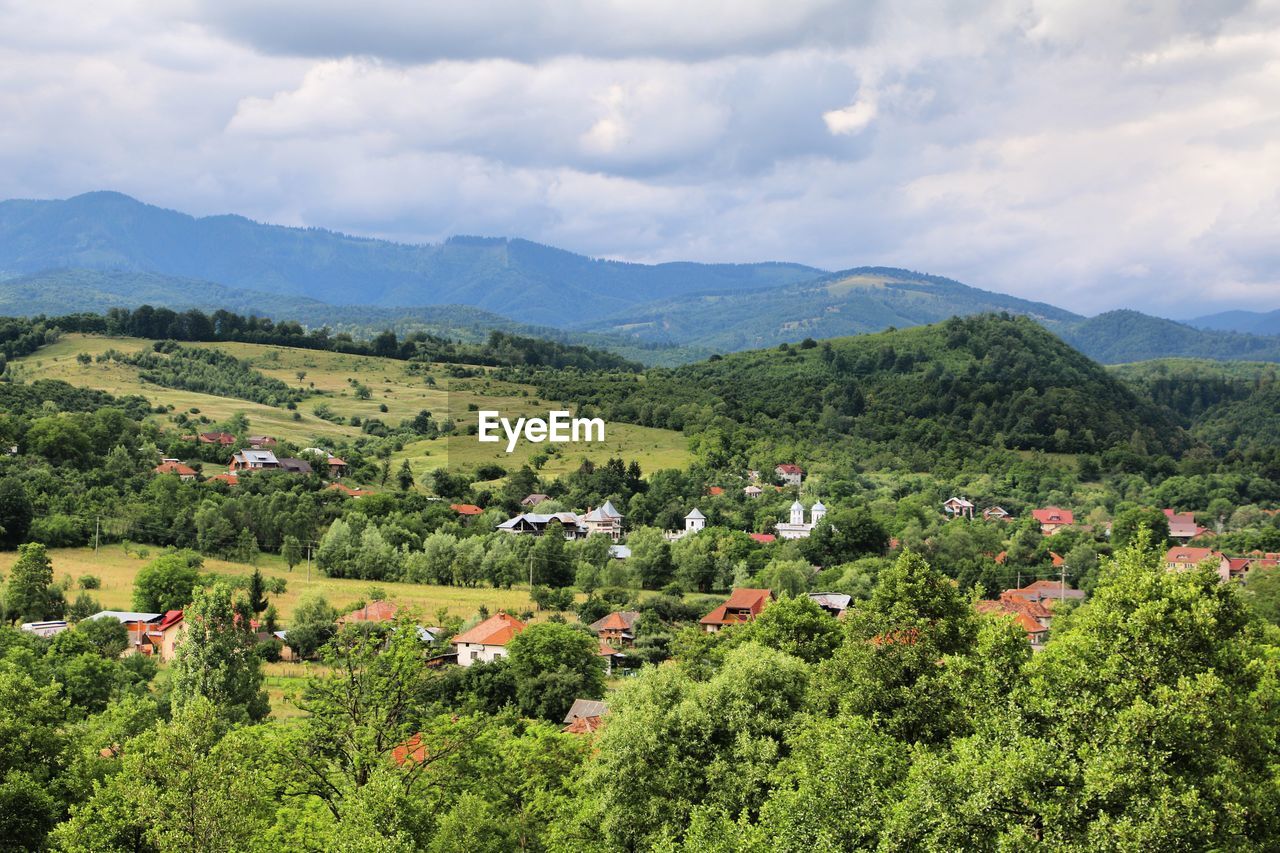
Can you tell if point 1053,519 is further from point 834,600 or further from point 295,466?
point 295,466

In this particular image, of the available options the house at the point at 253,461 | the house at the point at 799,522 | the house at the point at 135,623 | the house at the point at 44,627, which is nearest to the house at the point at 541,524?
the house at the point at 799,522

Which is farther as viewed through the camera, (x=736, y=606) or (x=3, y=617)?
(x=736, y=606)

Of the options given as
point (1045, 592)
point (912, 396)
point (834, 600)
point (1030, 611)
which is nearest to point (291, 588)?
point (834, 600)

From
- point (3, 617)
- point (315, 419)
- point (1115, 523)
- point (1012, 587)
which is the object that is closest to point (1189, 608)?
point (3, 617)

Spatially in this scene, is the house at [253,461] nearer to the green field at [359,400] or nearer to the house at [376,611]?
the green field at [359,400]

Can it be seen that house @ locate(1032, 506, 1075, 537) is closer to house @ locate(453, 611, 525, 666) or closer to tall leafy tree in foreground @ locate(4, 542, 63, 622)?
house @ locate(453, 611, 525, 666)

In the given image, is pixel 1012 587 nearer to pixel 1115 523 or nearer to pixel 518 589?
pixel 1115 523
